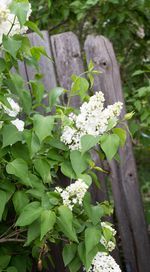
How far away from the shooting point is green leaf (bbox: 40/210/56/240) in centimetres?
149

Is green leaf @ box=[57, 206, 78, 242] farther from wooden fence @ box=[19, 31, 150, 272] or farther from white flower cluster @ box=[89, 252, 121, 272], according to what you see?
wooden fence @ box=[19, 31, 150, 272]

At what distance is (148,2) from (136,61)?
624 mm

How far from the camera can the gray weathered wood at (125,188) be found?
9.04ft

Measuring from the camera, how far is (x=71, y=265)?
176 centimetres

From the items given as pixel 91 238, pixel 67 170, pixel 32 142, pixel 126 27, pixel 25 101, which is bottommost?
pixel 91 238

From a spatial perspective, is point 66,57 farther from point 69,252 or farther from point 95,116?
point 69,252

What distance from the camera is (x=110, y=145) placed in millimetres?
1572

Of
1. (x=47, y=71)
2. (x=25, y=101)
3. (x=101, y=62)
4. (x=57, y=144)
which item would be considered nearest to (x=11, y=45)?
(x=25, y=101)

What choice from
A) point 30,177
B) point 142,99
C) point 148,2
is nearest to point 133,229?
point 142,99

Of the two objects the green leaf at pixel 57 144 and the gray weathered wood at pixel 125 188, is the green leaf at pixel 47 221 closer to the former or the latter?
the green leaf at pixel 57 144

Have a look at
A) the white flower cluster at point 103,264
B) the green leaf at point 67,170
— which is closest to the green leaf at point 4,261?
the white flower cluster at point 103,264

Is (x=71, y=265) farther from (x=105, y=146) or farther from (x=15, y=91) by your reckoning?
(x=15, y=91)

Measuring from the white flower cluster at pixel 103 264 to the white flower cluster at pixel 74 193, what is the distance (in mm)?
305

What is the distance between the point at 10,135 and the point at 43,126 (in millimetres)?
133
